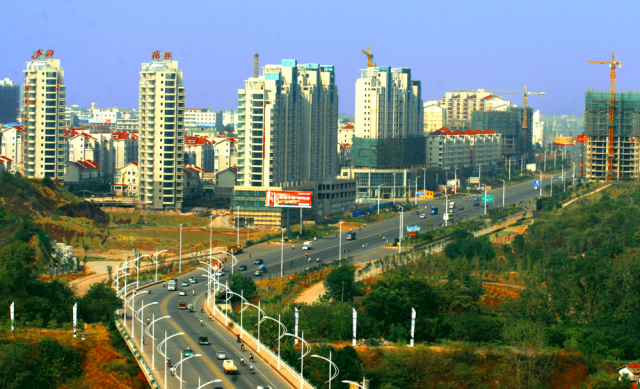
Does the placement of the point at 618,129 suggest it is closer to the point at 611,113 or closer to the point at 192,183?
the point at 611,113

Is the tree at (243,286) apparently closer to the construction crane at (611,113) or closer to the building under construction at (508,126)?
the construction crane at (611,113)

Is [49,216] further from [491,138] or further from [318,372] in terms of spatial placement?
[491,138]

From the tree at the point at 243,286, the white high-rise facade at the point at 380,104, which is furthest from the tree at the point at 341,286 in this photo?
the white high-rise facade at the point at 380,104

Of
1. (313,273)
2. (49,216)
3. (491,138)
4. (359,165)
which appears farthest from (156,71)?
(491,138)

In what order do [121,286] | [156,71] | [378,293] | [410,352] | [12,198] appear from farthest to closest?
1. [156,71]
2. [12,198]
3. [121,286]
4. [378,293]
5. [410,352]

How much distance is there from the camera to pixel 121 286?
220 feet

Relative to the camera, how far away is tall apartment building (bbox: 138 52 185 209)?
361ft

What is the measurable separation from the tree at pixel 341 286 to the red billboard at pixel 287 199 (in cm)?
3238

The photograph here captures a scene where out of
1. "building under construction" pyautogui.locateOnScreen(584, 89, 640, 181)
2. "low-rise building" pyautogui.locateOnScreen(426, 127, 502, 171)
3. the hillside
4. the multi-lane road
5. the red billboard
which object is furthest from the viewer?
"low-rise building" pyautogui.locateOnScreen(426, 127, 502, 171)

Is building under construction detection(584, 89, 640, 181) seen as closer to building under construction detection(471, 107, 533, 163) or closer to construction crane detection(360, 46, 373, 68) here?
construction crane detection(360, 46, 373, 68)

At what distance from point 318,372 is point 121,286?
85.3ft

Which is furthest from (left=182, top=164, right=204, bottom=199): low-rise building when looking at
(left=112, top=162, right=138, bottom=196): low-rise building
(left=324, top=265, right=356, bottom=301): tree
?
(left=324, top=265, right=356, bottom=301): tree

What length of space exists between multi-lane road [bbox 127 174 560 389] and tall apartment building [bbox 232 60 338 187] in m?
10.4

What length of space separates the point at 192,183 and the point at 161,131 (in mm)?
16799
